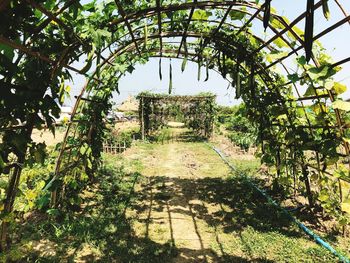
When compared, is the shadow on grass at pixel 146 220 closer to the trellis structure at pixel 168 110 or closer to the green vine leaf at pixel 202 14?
the green vine leaf at pixel 202 14

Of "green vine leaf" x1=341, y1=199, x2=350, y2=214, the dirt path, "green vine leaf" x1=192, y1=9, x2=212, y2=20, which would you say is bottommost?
the dirt path

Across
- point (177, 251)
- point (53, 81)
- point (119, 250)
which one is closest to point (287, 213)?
point (177, 251)

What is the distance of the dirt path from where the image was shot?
13.6 feet

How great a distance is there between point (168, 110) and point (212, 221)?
16.1 metres

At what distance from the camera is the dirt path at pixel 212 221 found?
415cm

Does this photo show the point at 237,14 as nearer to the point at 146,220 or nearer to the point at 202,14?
the point at 202,14

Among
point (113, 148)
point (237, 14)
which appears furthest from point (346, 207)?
point (113, 148)

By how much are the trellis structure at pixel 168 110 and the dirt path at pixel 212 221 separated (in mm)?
9394

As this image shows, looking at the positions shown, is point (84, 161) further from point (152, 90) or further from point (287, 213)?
point (152, 90)

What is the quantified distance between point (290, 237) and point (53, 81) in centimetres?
401

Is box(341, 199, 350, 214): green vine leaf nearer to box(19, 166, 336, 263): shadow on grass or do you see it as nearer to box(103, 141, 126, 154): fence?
box(19, 166, 336, 263): shadow on grass

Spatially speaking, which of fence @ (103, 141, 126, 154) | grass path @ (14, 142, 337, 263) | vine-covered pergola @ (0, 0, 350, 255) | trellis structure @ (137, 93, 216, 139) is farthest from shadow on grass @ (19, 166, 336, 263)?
trellis structure @ (137, 93, 216, 139)

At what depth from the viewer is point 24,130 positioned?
244 centimetres

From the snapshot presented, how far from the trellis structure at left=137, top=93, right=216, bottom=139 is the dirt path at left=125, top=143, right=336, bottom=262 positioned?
30.8 feet
